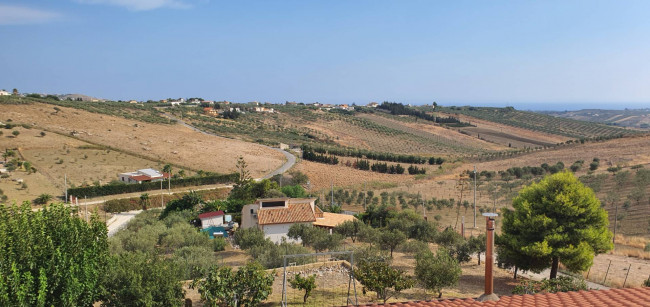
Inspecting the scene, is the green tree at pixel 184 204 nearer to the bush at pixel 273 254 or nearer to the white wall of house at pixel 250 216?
the white wall of house at pixel 250 216

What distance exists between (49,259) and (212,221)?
75.5 feet

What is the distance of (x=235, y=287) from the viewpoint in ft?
46.9

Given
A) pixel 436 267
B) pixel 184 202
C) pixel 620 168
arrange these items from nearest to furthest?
1. pixel 436 267
2. pixel 184 202
3. pixel 620 168

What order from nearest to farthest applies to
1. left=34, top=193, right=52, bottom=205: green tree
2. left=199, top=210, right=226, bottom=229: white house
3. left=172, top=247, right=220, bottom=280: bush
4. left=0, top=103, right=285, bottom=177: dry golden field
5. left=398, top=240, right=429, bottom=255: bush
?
Result: left=172, top=247, right=220, bottom=280: bush → left=398, top=240, right=429, bottom=255: bush → left=199, top=210, right=226, bottom=229: white house → left=34, top=193, right=52, bottom=205: green tree → left=0, top=103, right=285, bottom=177: dry golden field

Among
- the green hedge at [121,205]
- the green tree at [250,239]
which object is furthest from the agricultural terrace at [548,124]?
the green tree at [250,239]

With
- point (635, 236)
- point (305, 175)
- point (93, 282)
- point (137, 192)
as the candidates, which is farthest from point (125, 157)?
point (635, 236)

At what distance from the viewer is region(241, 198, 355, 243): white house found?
27.8m

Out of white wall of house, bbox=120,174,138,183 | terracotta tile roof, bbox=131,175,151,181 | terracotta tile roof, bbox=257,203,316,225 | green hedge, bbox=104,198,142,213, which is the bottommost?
green hedge, bbox=104,198,142,213

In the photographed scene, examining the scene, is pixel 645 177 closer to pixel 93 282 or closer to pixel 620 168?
pixel 620 168

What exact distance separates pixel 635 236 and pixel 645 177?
13.9m

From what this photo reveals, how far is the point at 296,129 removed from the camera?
106875mm

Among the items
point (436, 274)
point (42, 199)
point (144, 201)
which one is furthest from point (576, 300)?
point (42, 199)

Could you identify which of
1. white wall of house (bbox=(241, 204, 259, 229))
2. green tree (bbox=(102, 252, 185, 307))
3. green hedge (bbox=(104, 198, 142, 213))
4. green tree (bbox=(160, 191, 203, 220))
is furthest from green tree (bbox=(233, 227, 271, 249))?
green hedge (bbox=(104, 198, 142, 213))

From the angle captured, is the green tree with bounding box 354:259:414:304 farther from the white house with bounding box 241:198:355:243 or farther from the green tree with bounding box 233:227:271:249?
the white house with bounding box 241:198:355:243
